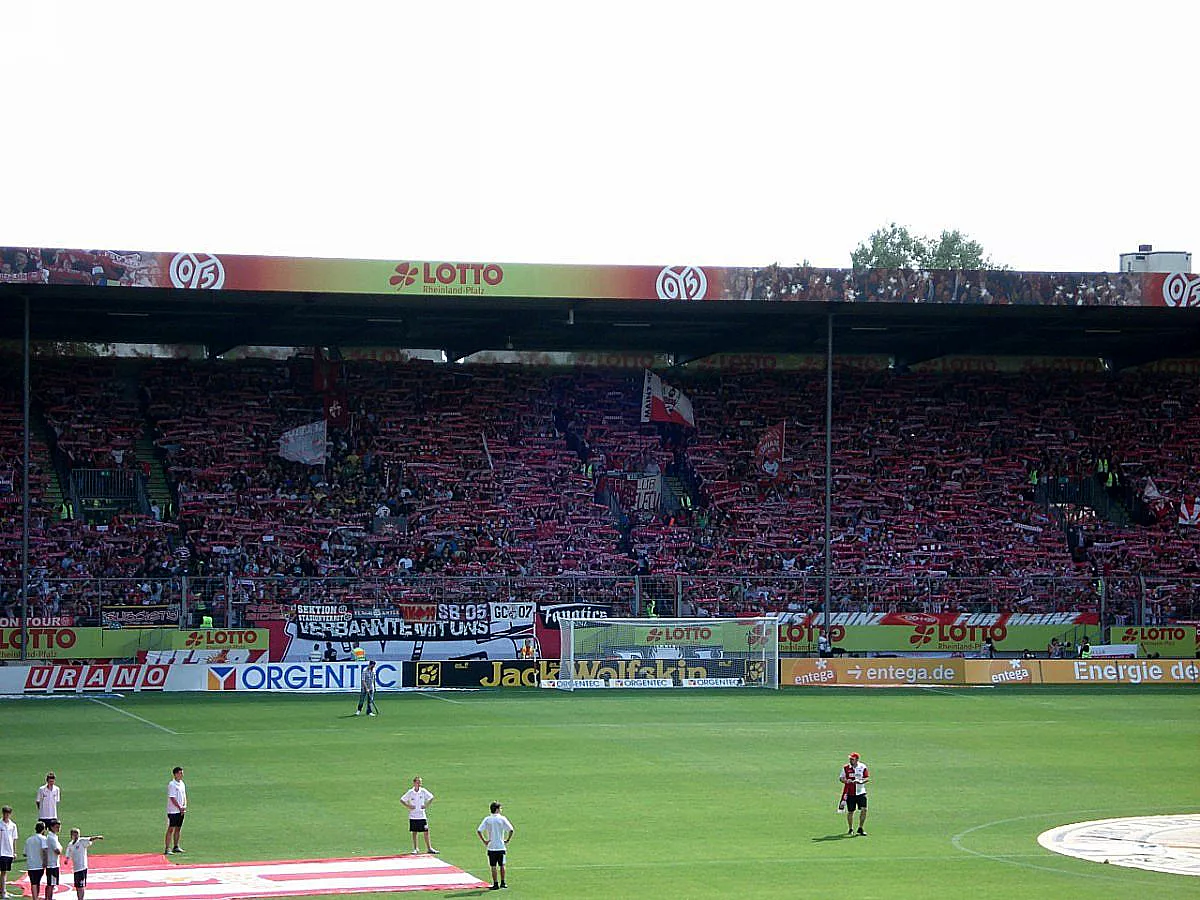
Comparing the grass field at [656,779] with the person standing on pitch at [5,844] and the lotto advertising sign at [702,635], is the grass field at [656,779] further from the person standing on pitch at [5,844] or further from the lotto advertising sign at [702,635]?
the person standing on pitch at [5,844]

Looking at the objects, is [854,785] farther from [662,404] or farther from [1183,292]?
[662,404]

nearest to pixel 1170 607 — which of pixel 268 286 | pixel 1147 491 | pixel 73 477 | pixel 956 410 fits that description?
pixel 1147 491

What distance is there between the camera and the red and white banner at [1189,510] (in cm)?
5653

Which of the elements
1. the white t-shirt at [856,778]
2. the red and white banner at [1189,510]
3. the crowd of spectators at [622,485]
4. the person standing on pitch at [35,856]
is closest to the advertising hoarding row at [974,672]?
the crowd of spectators at [622,485]

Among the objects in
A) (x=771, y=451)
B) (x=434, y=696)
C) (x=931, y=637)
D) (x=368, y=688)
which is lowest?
(x=434, y=696)

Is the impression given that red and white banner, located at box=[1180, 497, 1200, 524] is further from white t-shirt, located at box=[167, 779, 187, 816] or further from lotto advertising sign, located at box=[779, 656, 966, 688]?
white t-shirt, located at box=[167, 779, 187, 816]

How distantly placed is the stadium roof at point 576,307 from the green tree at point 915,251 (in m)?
57.8

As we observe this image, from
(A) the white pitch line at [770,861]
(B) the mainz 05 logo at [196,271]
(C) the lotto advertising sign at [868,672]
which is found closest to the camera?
(A) the white pitch line at [770,861]

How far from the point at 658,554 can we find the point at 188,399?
1651 centimetres

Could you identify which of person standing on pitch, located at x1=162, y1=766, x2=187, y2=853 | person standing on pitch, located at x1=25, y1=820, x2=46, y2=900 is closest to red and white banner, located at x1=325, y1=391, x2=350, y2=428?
person standing on pitch, located at x1=162, y1=766, x2=187, y2=853

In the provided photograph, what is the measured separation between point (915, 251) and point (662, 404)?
2517 inches

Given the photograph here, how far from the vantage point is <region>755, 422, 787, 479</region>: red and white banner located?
57.0 m

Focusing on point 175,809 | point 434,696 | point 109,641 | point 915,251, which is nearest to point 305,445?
point 109,641

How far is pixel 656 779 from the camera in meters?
30.7
